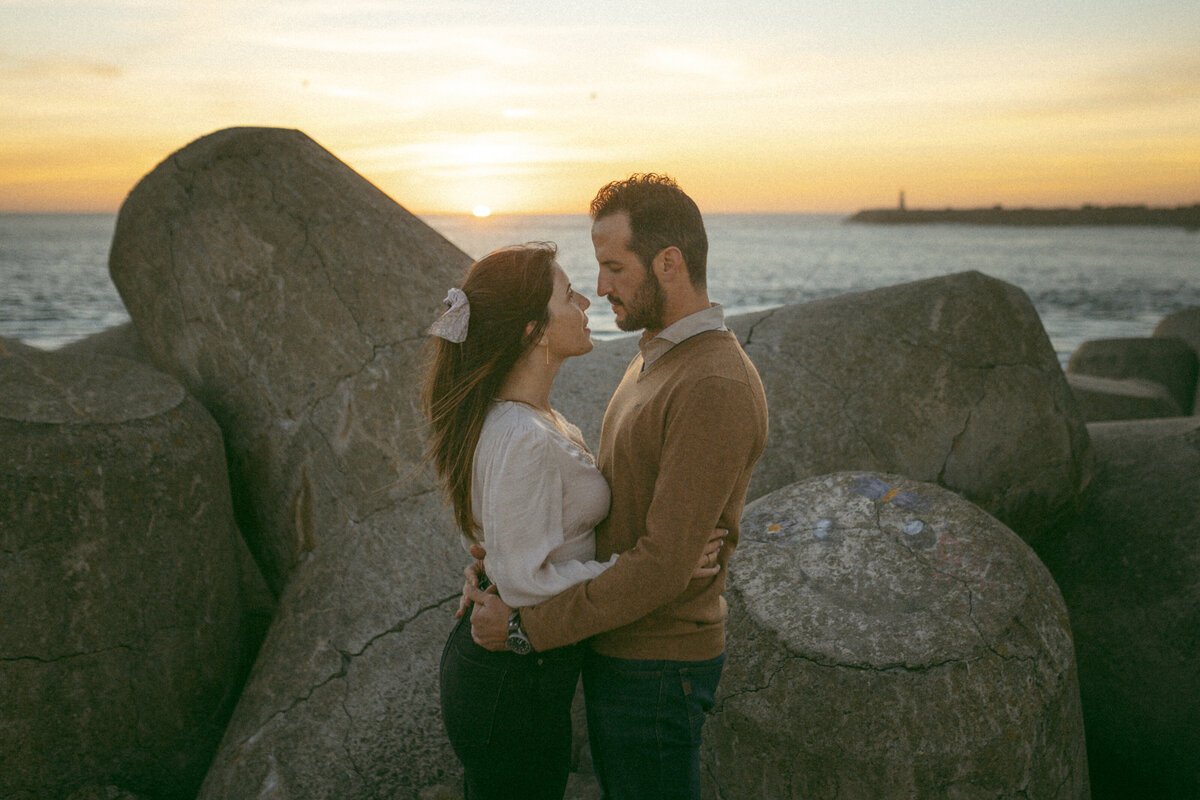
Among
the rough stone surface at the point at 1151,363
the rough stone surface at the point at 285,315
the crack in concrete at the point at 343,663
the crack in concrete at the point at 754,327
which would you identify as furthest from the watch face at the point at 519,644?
the rough stone surface at the point at 1151,363

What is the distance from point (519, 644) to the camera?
6.46 feet

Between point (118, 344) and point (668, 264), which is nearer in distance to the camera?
point (668, 264)

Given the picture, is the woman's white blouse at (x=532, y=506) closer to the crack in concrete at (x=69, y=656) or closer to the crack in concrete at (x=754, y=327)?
the crack in concrete at (x=69, y=656)

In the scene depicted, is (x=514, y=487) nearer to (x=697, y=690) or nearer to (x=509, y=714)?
(x=509, y=714)

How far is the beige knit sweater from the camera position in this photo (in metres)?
1.85

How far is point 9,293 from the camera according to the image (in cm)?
2392

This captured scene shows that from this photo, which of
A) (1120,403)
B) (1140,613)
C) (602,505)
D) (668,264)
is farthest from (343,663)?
(1120,403)

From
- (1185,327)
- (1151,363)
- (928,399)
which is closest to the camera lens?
(928,399)

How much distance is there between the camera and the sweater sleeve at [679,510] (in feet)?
6.05

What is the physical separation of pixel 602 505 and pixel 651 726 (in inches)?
20.2

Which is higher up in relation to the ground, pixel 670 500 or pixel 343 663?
pixel 670 500

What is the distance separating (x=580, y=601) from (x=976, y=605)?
1553 mm

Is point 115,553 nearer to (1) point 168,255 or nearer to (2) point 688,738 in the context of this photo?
(1) point 168,255

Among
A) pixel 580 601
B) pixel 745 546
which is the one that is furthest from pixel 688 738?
pixel 745 546
